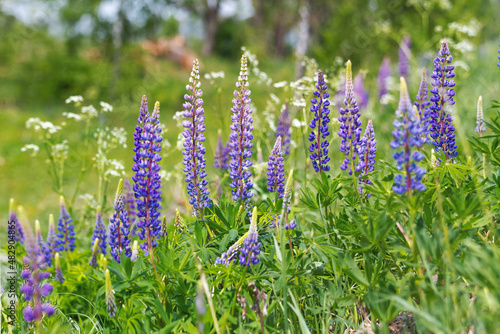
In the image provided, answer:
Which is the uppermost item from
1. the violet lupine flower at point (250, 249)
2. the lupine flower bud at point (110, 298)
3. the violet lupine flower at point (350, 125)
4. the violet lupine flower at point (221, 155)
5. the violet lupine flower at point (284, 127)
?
the violet lupine flower at point (284, 127)

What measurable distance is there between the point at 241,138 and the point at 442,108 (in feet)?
3.60

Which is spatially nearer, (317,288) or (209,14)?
(317,288)

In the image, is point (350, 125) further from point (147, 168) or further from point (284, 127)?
point (284, 127)

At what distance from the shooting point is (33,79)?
48.8 ft

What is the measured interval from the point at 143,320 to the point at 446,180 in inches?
64.5

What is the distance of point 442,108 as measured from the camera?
2.41 meters

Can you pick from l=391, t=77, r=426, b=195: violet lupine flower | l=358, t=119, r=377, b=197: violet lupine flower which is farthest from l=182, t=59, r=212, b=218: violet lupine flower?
l=391, t=77, r=426, b=195: violet lupine flower

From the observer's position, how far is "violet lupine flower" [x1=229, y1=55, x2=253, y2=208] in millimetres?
2385

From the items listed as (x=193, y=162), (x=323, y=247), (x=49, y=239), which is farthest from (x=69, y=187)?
(x=323, y=247)

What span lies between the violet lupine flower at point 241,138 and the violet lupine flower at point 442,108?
0.98 meters

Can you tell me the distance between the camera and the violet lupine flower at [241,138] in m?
2.38

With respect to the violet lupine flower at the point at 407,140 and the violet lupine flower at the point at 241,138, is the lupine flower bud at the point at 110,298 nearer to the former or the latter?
the violet lupine flower at the point at 241,138

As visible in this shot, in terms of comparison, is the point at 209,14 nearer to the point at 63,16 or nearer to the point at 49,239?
the point at 63,16

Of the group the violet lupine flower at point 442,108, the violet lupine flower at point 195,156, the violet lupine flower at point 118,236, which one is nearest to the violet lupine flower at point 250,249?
the violet lupine flower at point 195,156
